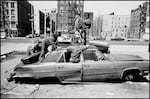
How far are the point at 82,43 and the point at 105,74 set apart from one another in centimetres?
161

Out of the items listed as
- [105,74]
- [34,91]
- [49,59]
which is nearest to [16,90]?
[34,91]

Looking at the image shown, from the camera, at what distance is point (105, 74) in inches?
193

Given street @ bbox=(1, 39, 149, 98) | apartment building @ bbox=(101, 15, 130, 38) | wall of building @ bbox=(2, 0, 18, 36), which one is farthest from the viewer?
apartment building @ bbox=(101, 15, 130, 38)

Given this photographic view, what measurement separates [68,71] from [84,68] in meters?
0.56

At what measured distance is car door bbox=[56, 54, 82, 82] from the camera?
4.73 m

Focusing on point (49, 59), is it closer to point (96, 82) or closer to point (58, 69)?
point (58, 69)

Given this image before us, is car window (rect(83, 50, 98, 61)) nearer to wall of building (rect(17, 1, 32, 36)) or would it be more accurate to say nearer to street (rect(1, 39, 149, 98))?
street (rect(1, 39, 149, 98))

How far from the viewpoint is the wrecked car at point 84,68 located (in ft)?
15.5

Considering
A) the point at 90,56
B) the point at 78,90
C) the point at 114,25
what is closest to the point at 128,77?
the point at 90,56

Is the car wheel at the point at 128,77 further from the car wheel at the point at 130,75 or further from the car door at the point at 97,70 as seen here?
the car door at the point at 97,70

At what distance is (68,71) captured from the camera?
15.6 feet

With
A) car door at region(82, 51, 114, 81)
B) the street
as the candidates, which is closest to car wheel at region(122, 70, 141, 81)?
the street

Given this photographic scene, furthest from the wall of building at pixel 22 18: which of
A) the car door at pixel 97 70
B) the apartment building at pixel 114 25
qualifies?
the car door at pixel 97 70

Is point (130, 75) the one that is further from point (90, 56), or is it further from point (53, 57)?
point (53, 57)
